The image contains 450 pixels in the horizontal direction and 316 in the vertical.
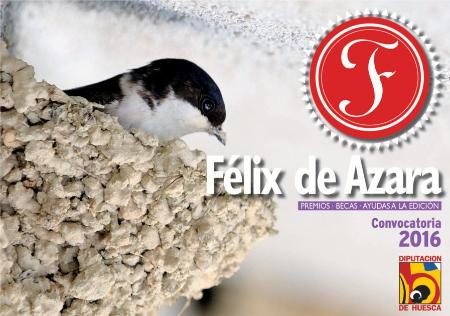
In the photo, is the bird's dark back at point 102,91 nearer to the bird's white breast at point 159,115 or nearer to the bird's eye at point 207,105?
the bird's white breast at point 159,115

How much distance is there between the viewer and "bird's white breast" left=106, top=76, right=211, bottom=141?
1630 mm

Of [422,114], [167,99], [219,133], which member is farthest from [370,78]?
[167,99]

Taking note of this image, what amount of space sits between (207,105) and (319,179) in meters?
0.33

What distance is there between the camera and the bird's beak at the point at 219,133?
1.65 metres

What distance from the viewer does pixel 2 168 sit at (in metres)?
1.35

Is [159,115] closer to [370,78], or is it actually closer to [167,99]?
[167,99]

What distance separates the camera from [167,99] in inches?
65.6

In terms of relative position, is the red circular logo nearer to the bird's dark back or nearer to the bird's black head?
the bird's black head

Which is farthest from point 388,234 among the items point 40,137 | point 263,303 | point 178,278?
point 40,137

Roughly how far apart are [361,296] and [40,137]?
3.81 ft

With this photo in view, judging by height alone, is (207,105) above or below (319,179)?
above

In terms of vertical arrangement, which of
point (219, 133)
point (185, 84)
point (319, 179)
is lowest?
point (319, 179)

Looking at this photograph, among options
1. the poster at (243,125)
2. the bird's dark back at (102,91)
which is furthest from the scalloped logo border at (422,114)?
the bird's dark back at (102,91)

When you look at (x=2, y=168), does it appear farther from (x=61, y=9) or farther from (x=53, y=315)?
(x=61, y=9)
